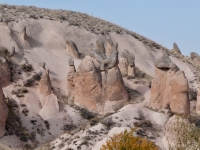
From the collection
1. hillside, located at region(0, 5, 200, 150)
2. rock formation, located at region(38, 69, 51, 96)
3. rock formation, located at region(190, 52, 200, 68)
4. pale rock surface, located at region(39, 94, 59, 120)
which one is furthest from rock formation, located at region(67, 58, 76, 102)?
rock formation, located at region(190, 52, 200, 68)

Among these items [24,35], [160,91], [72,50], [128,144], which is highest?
[24,35]

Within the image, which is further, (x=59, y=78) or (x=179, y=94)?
(x=59, y=78)

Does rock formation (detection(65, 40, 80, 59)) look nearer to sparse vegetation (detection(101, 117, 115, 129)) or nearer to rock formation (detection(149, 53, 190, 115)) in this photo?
rock formation (detection(149, 53, 190, 115))

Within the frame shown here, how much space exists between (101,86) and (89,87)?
736mm

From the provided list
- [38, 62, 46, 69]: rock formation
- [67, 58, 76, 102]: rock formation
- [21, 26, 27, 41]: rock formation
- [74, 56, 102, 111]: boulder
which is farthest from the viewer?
[21, 26, 27, 41]: rock formation

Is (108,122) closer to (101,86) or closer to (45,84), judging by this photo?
(101,86)

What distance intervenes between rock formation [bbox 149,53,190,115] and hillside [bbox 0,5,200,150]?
713 millimetres

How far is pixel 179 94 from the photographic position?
75.6 feet

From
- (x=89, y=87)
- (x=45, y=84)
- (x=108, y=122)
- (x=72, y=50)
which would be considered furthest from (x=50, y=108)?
(x=72, y=50)

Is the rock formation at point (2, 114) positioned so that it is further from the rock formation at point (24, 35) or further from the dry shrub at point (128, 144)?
Answer: the rock formation at point (24, 35)

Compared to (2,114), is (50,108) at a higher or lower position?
lower

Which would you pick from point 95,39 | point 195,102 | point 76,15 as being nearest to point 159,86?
point 195,102

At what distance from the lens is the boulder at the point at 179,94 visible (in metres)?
23.0

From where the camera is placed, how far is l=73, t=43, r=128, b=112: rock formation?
93.4 feet
